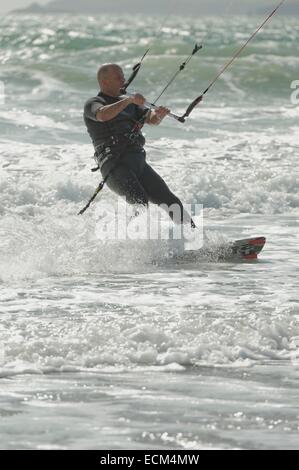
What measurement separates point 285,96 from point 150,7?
544ft

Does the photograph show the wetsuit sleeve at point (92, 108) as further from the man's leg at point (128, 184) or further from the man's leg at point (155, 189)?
the man's leg at point (155, 189)

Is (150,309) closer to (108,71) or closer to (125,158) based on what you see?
(125,158)

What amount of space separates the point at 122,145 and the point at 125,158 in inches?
5.2

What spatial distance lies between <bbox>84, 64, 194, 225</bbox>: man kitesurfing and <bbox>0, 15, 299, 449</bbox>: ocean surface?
657 mm

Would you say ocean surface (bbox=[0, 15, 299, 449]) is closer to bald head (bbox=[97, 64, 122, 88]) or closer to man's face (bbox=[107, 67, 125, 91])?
man's face (bbox=[107, 67, 125, 91])

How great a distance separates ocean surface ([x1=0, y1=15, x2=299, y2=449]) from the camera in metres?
5.57

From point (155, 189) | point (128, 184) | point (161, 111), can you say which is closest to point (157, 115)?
point (161, 111)

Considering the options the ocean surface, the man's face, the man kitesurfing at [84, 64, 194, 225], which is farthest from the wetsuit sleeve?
the ocean surface

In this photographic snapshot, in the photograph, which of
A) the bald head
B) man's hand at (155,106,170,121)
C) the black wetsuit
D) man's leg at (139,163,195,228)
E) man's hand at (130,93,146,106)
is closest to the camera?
man's hand at (130,93,146,106)

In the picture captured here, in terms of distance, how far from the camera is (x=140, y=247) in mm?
10430

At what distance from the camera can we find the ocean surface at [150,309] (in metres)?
5.57

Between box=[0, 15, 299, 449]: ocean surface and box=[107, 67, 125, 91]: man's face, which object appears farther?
box=[107, 67, 125, 91]: man's face

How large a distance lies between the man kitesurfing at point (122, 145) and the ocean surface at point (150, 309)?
2.16 ft

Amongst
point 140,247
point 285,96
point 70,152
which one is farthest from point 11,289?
point 285,96
